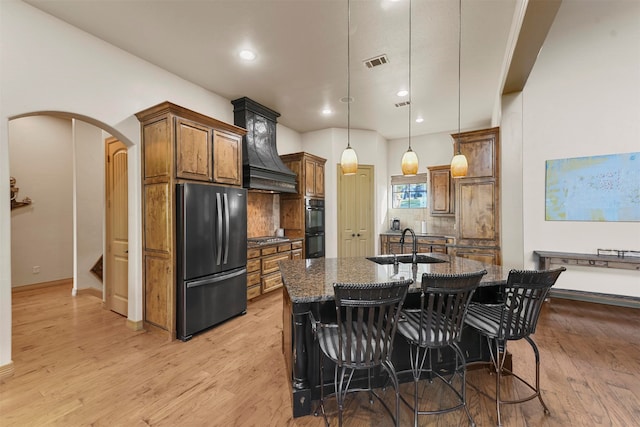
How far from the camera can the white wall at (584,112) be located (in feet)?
12.0

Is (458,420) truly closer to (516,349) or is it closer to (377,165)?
(516,349)

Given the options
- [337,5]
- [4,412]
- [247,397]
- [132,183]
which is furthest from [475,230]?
[4,412]

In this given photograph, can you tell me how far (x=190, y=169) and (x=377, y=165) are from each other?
4.26 metres

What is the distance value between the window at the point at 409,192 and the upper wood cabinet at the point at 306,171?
2133mm

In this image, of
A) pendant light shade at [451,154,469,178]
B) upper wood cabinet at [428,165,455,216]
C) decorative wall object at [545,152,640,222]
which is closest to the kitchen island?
pendant light shade at [451,154,469,178]

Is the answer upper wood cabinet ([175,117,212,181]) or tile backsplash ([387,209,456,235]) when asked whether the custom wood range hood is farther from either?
tile backsplash ([387,209,456,235])

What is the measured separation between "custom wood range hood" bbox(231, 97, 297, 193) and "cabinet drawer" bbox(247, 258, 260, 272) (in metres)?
1.09

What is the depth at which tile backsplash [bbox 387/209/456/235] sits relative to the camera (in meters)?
6.26

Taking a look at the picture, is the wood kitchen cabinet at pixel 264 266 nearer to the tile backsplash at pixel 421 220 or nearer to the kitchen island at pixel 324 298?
the kitchen island at pixel 324 298

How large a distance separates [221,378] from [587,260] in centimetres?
465

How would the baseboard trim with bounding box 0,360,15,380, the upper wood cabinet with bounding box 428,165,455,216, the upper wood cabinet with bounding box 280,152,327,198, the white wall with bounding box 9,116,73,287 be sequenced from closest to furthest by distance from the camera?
the baseboard trim with bounding box 0,360,15,380 → the white wall with bounding box 9,116,73,287 → the upper wood cabinet with bounding box 280,152,327,198 → the upper wood cabinet with bounding box 428,165,455,216

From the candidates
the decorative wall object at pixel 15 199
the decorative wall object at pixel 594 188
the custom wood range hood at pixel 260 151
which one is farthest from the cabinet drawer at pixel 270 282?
the decorative wall object at pixel 15 199

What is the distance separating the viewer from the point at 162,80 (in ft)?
11.6

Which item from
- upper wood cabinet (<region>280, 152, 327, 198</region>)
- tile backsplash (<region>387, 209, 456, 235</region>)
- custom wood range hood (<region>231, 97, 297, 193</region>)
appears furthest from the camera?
tile backsplash (<region>387, 209, 456, 235</region>)
